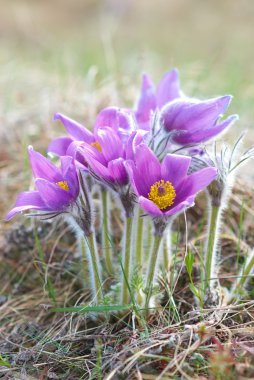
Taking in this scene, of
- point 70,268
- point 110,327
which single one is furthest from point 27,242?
point 110,327

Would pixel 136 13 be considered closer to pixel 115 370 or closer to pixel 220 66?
pixel 220 66

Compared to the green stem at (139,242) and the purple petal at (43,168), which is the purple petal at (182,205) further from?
the purple petal at (43,168)

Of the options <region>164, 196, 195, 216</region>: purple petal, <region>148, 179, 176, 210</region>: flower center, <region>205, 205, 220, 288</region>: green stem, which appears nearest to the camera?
<region>164, 196, 195, 216</region>: purple petal

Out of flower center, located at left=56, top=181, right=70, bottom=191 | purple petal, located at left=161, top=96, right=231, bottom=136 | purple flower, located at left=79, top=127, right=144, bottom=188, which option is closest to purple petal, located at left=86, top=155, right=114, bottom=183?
purple flower, located at left=79, top=127, right=144, bottom=188

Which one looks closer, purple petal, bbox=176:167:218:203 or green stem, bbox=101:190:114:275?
purple petal, bbox=176:167:218:203

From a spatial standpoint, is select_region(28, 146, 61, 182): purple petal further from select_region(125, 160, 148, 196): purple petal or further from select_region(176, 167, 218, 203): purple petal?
select_region(176, 167, 218, 203): purple petal

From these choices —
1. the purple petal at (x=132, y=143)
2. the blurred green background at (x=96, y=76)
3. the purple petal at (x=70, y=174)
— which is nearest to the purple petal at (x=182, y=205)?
the purple petal at (x=132, y=143)
